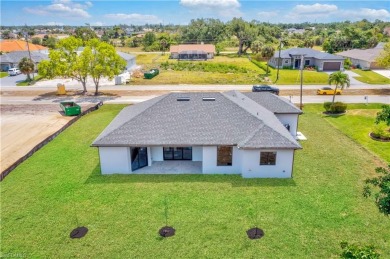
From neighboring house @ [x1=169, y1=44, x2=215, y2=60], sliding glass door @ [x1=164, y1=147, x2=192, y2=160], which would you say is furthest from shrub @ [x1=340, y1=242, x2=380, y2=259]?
neighboring house @ [x1=169, y1=44, x2=215, y2=60]

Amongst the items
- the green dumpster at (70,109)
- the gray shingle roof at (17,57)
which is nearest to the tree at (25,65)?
the gray shingle roof at (17,57)

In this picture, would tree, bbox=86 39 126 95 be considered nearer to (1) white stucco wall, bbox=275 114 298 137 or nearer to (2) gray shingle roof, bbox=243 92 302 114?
(2) gray shingle roof, bbox=243 92 302 114

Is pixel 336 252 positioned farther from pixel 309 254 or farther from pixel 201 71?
pixel 201 71

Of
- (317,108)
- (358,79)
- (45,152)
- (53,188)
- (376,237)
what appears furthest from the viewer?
(358,79)

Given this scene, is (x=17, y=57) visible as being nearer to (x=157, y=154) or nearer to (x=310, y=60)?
(x=157, y=154)

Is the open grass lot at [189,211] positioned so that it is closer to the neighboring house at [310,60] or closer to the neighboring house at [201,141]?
the neighboring house at [201,141]

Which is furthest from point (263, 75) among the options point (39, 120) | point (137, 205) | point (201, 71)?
point (137, 205)
